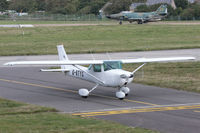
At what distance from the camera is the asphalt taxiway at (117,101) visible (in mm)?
13492

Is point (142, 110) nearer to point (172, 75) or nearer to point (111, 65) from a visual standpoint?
point (111, 65)

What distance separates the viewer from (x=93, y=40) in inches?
1891

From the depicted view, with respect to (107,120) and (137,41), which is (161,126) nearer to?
(107,120)

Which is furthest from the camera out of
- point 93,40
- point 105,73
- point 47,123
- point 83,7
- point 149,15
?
point 83,7

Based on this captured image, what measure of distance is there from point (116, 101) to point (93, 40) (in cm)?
3131

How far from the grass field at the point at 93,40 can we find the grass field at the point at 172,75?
35.4 feet

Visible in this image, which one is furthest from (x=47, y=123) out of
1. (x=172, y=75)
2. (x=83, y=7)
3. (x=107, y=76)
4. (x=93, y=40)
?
(x=83, y=7)

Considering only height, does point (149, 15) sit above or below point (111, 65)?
above

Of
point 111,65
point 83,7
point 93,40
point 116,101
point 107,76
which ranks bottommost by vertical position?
point 93,40

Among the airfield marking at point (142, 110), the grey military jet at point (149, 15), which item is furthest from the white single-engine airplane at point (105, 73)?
the grey military jet at point (149, 15)

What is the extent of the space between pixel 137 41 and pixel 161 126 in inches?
1341

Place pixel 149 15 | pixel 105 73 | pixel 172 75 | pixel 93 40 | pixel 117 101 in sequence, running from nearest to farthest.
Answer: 1. pixel 117 101
2. pixel 105 73
3. pixel 172 75
4. pixel 93 40
5. pixel 149 15

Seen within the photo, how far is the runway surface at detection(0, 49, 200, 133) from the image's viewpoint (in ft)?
44.3

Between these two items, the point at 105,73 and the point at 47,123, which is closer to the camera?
the point at 47,123
